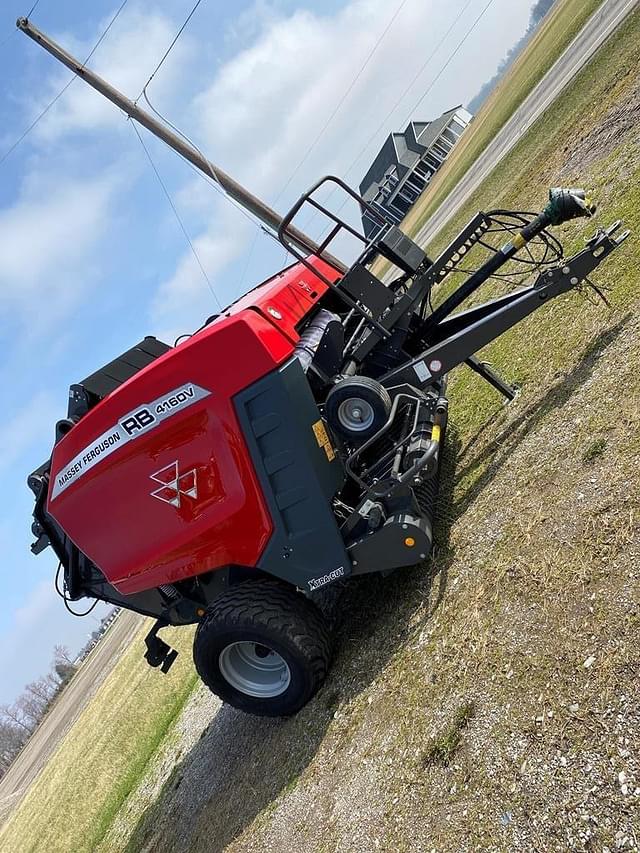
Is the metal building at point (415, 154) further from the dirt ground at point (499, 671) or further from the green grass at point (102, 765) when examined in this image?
the dirt ground at point (499, 671)

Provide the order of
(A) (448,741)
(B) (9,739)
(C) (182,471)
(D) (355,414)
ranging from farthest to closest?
1. (B) (9,739)
2. (C) (182,471)
3. (D) (355,414)
4. (A) (448,741)

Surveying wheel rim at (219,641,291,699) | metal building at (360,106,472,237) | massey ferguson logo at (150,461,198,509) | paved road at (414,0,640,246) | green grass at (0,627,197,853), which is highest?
metal building at (360,106,472,237)

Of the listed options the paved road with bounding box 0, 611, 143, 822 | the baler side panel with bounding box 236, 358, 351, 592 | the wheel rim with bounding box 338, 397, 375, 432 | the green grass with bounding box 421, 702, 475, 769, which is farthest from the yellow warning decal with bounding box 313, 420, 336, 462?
the paved road with bounding box 0, 611, 143, 822

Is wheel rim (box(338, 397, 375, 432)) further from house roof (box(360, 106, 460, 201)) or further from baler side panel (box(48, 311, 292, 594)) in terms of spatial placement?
house roof (box(360, 106, 460, 201))

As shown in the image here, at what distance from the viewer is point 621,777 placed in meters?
2.75

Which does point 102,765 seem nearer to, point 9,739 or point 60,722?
point 60,722

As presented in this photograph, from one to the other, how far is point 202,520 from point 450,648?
6.69 feet

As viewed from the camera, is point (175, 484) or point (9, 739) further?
point (9, 739)

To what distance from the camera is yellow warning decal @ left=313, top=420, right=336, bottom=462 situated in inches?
197

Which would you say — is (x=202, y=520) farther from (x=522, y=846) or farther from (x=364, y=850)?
(x=522, y=846)

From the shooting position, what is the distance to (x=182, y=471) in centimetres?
523

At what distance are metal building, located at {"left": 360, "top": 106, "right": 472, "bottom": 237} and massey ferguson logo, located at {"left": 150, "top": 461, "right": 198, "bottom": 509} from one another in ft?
165

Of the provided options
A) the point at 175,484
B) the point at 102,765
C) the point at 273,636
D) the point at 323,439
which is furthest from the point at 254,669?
the point at 102,765

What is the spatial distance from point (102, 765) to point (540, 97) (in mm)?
19713
